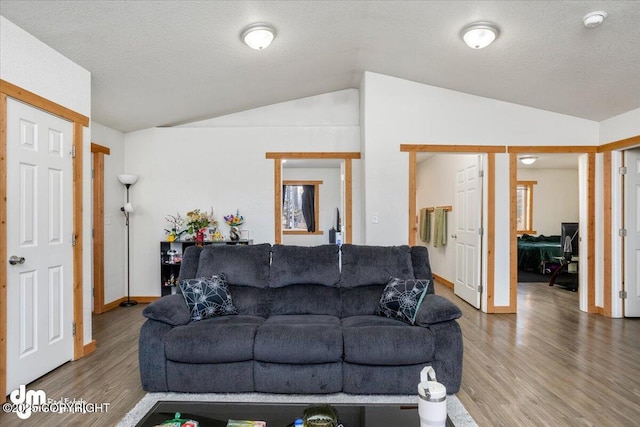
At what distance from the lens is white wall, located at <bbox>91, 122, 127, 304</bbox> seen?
4875mm

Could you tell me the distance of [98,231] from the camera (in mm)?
4730

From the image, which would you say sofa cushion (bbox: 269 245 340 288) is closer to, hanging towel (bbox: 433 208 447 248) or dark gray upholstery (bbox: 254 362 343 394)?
dark gray upholstery (bbox: 254 362 343 394)

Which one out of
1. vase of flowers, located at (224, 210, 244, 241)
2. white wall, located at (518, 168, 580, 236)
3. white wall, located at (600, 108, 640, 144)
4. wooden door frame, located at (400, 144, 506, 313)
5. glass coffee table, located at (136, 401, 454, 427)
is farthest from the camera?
white wall, located at (518, 168, 580, 236)

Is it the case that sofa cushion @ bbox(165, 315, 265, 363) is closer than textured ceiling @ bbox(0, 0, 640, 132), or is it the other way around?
sofa cushion @ bbox(165, 315, 265, 363)

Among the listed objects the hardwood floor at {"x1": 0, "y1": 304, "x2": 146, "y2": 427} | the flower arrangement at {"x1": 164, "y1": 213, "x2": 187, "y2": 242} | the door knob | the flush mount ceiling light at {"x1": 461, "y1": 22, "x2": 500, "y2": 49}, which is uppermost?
the flush mount ceiling light at {"x1": 461, "y1": 22, "x2": 500, "y2": 49}

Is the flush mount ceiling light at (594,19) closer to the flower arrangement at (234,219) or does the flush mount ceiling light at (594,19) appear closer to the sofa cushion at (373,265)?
the sofa cushion at (373,265)

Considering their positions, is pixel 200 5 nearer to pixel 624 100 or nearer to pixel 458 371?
pixel 458 371

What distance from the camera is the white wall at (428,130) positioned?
4.60 metres

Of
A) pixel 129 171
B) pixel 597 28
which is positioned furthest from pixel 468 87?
pixel 129 171

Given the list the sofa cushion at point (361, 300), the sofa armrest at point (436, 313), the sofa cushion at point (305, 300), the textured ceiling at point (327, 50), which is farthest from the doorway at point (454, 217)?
the sofa cushion at point (305, 300)

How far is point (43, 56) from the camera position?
111 inches

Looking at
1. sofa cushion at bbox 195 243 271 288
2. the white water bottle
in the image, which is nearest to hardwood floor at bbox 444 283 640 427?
the white water bottle

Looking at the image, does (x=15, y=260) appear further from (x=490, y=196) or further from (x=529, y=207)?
(x=529, y=207)

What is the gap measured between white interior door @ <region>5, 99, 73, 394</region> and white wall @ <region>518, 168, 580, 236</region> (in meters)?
9.71
